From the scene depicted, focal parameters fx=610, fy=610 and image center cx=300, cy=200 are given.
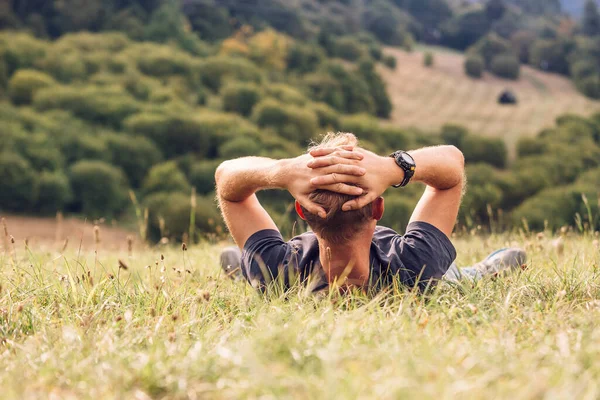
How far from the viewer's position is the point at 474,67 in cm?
7388

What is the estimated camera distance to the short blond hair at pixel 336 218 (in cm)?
265

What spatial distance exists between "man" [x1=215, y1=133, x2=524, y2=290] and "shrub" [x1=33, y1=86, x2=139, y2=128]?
35517 mm

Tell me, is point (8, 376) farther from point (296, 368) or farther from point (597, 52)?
point (597, 52)

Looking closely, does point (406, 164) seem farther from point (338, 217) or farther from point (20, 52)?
point (20, 52)

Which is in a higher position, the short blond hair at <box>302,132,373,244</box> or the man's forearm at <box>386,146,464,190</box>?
the man's forearm at <box>386,146,464,190</box>

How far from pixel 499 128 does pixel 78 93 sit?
34736mm

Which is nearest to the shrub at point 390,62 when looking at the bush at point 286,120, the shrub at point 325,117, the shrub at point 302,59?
the shrub at point 302,59

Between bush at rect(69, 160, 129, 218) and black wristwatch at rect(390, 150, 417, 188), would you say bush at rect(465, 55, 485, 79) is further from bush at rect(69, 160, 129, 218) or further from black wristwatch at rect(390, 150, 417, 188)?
black wristwatch at rect(390, 150, 417, 188)

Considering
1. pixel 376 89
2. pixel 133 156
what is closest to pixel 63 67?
pixel 133 156

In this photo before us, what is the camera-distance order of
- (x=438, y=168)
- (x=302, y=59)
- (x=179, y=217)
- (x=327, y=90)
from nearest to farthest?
(x=438, y=168)
(x=179, y=217)
(x=327, y=90)
(x=302, y=59)

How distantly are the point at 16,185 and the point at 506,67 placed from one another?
206 feet

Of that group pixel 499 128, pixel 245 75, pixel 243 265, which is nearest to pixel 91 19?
pixel 245 75

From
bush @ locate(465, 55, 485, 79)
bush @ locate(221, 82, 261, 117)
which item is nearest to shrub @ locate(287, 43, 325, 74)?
bush @ locate(221, 82, 261, 117)

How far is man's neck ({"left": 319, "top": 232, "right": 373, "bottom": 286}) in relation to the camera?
2793 millimetres
